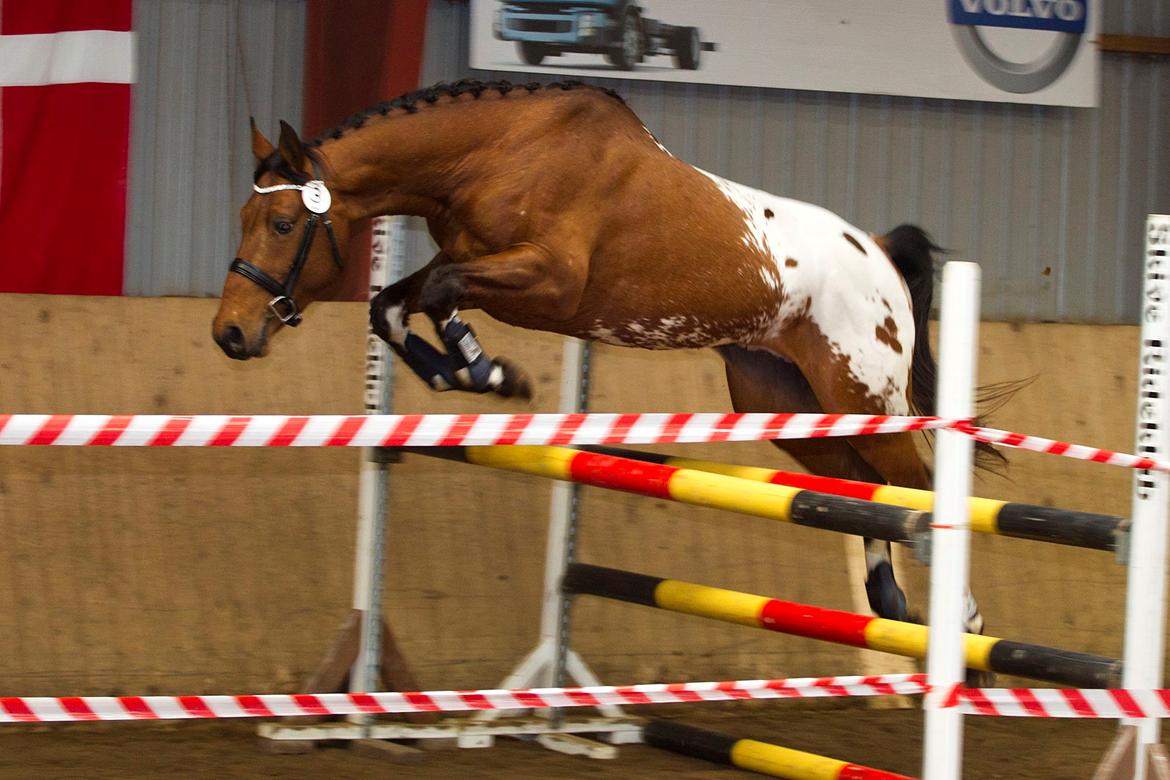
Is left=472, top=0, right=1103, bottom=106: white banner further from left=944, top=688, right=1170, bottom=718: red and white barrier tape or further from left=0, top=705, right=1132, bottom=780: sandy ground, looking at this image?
left=944, top=688, right=1170, bottom=718: red and white barrier tape

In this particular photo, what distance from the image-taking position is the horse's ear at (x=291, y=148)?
10.7 feet

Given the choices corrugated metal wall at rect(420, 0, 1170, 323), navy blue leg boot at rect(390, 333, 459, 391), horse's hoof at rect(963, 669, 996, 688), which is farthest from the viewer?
corrugated metal wall at rect(420, 0, 1170, 323)

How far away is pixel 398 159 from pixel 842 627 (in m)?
1.60

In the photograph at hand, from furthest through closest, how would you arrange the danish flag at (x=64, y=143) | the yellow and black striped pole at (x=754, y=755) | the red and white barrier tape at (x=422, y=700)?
the danish flag at (x=64, y=143) → the yellow and black striped pole at (x=754, y=755) → the red and white barrier tape at (x=422, y=700)

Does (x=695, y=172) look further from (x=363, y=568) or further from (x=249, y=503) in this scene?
(x=249, y=503)

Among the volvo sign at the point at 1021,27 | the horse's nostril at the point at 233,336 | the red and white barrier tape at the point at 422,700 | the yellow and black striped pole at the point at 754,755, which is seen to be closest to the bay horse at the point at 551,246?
the horse's nostril at the point at 233,336

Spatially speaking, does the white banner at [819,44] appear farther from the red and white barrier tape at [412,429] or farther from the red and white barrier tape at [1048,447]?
the red and white barrier tape at [1048,447]

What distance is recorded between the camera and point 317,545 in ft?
14.9

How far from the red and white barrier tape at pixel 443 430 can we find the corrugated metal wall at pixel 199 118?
267 cm

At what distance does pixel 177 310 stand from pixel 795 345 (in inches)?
83.7

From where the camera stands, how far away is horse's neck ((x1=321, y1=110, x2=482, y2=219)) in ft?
11.3

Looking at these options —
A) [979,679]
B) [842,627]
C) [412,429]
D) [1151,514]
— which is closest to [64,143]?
[412,429]

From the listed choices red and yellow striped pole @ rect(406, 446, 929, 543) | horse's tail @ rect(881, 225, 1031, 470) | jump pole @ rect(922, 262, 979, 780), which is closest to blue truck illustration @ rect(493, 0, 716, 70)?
horse's tail @ rect(881, 225, 1031, 470)

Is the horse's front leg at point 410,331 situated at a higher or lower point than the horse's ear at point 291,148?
lower
